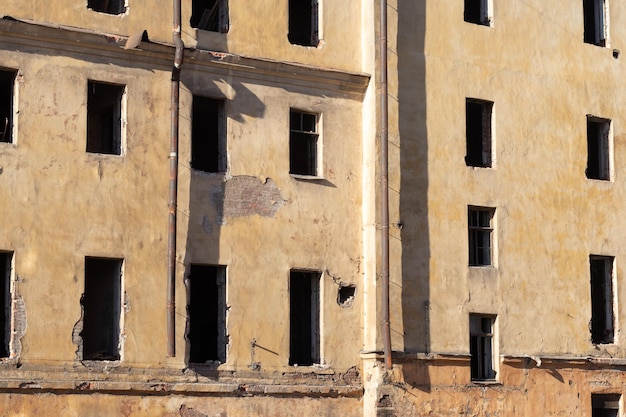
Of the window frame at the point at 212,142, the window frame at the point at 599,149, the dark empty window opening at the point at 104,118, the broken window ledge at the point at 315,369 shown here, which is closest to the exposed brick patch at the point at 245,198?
the window frame at the point at 212,142

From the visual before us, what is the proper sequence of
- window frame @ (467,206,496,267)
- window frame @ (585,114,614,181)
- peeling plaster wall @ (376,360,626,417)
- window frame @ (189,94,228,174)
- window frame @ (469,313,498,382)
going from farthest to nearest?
window frame @ (585,114,614,181)
window frame @ (467,206,496,267)
window frame @ (469,313,498,382)
peeling plaster wall @ (376,360,626,417)
window frame @ (189,94,228,174)

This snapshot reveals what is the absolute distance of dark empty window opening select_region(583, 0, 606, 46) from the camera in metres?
27.5

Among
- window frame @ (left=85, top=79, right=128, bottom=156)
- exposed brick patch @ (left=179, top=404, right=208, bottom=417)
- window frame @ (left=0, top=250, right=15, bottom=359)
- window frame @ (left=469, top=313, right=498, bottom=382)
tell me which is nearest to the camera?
window frame @ (left=0, top=250, right=15, bottom=359)

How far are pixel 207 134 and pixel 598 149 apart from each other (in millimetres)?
8662

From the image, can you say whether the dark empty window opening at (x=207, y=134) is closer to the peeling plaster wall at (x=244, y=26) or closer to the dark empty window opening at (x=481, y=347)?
the peeling plaster wall at (x=244, y=26)

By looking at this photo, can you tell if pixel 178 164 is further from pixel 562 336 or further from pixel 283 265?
pixel 562 336

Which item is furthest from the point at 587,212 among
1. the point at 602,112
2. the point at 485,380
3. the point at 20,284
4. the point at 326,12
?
the point at 20,284

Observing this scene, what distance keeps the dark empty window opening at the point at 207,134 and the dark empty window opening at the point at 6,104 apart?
3.21 m

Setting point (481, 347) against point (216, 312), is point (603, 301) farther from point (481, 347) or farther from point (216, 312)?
point (216, 312)

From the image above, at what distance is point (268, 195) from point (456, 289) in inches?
163

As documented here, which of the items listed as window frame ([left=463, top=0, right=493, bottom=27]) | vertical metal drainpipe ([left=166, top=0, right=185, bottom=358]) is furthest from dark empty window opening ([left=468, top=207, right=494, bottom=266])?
vertical metal drainpipe ([left=166, top=0, right=185, bottom=358])

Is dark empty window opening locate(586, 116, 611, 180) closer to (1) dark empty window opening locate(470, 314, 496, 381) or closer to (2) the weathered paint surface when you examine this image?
(2) the weathered paint surface

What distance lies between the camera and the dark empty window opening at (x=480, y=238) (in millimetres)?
25094

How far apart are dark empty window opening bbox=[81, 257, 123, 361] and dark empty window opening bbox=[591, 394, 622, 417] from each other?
10054mm
